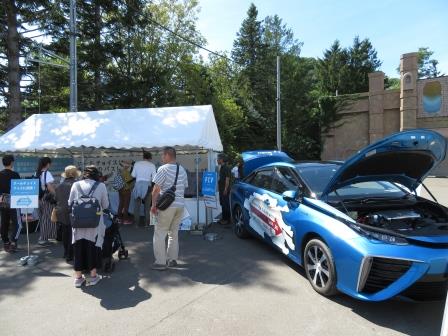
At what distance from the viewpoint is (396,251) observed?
3707mm

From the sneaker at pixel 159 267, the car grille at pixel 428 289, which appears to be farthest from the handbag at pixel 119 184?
the car grille at pixel 428 289

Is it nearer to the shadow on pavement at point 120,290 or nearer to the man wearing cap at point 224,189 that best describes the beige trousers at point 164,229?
the shadow on pavement at point 120,290

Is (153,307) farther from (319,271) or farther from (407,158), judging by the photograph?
(407,158)

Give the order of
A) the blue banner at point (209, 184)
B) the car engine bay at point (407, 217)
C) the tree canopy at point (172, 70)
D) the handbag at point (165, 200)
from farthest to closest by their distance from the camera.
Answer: the tree canopy at point (172, 70) → the blue banner at point (209, 184) → the handbag at point (165, 200) → the car engine bay at point (407, 217)

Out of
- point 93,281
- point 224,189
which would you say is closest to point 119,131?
point 224,189

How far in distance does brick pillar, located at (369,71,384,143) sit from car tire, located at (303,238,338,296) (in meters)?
29.8

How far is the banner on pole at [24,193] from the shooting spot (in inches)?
253

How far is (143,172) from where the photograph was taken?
927 centimetres

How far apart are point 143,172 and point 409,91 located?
27619mm

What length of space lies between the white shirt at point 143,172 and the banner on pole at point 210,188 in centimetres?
142

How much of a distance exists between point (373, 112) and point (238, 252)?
29047mm

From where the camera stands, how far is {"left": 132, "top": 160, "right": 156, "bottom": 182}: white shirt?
30.4 feet

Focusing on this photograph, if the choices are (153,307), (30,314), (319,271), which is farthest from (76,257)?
(319,271)

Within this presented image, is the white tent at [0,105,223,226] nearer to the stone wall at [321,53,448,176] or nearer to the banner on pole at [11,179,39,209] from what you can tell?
the banner on pole at [11,179,39,209]
